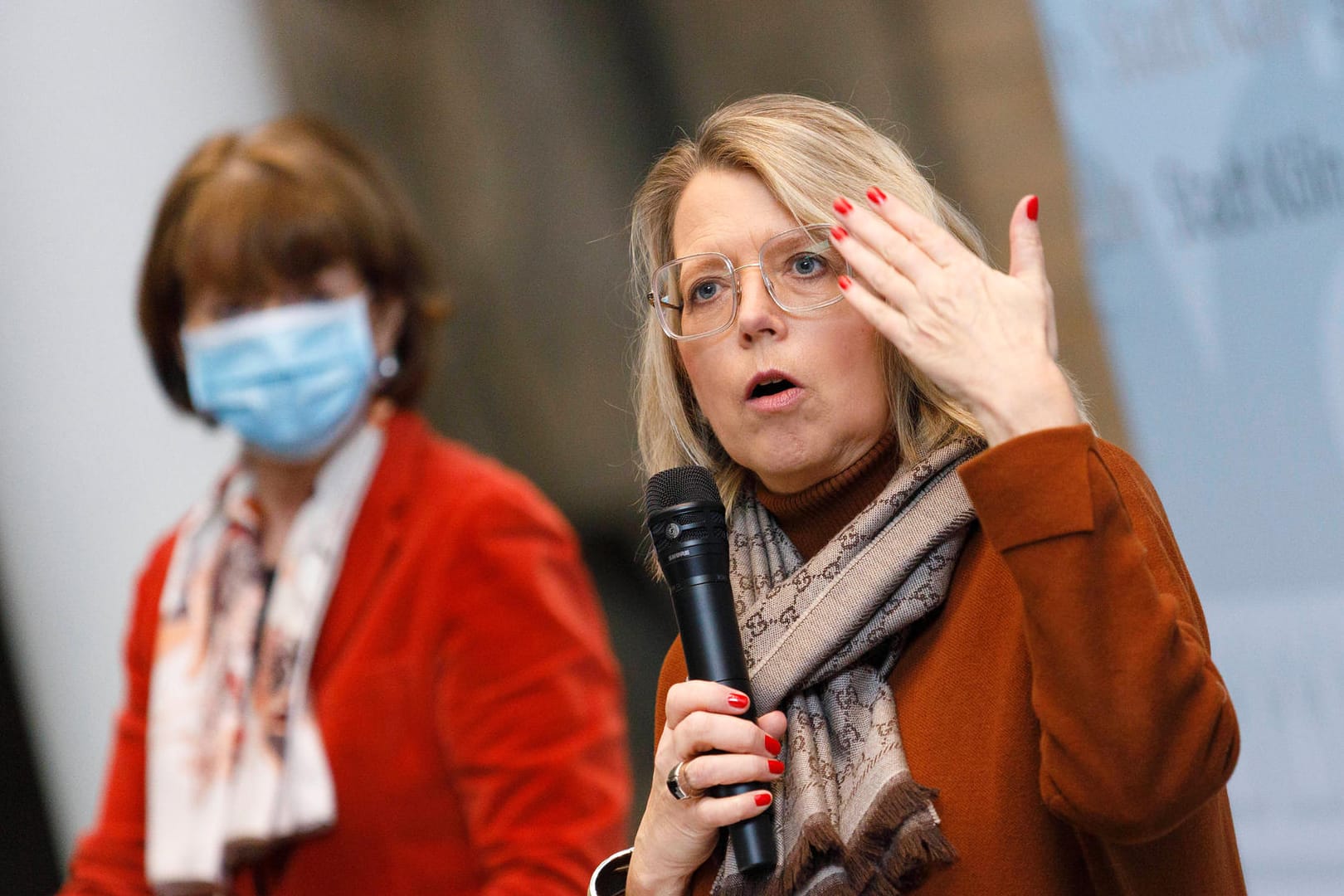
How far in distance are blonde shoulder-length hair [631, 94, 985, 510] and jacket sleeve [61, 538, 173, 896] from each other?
1.65 meters

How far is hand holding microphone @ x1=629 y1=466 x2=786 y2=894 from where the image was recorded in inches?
45.1

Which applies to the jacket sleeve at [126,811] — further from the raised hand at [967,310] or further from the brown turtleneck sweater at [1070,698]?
the raised hand at [967,310]

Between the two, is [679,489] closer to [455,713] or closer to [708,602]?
[708,602]

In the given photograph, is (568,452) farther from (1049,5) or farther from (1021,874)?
(1021,874)

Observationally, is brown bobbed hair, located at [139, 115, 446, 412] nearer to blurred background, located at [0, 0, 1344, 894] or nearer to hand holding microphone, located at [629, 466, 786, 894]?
blurred background, located at [0, 0, 1344, 894]

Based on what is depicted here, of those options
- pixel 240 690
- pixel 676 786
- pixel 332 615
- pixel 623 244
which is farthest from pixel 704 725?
pixel 623 244

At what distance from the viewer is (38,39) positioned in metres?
3.56

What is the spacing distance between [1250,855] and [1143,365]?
89 centimetres

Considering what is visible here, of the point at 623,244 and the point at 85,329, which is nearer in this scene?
the point at 623,244

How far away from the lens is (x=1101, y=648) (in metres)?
1.01

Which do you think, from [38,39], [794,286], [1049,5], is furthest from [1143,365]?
[38,39]

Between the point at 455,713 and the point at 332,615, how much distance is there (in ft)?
1.11

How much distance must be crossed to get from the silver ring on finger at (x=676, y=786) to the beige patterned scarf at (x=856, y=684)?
0.07 m

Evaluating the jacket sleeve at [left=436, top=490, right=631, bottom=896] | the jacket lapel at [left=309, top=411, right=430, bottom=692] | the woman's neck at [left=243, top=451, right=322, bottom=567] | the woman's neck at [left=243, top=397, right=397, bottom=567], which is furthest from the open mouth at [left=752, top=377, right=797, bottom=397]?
the woman's neck at [left=243, top=451, right=322, bottom=567]
